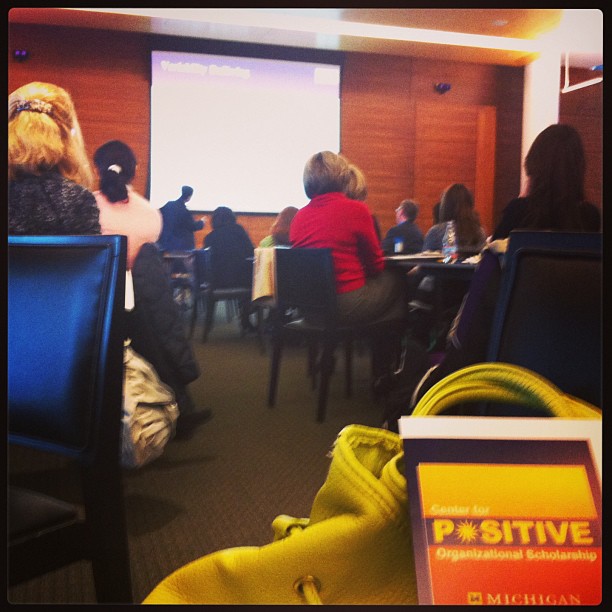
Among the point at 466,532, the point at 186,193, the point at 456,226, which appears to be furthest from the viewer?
the point at 186,193

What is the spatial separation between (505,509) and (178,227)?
5220 millimetres

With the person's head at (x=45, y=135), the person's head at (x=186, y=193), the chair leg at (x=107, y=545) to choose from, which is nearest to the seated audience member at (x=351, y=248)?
the person's head at (x=45, y=135)

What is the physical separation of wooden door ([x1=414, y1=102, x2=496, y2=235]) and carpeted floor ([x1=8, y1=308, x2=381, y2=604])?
455 centimetres

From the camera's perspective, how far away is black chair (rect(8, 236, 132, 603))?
2.51ft

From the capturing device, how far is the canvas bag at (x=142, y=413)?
5.51 ft

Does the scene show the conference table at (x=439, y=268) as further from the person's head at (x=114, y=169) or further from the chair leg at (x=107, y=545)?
the chair leg at (x=107, y=545)

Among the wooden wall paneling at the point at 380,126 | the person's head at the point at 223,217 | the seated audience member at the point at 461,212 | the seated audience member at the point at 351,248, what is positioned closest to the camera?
the seated audience member at the point at 351,248

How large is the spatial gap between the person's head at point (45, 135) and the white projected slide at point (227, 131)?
15.0ft

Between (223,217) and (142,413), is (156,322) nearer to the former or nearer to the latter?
(142,413)

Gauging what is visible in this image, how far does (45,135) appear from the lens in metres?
1.69

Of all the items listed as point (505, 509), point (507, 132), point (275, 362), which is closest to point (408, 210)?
point (275, 362)

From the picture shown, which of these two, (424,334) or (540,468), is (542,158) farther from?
(540,468)

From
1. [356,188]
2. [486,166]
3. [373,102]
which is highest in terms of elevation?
[373,102]
